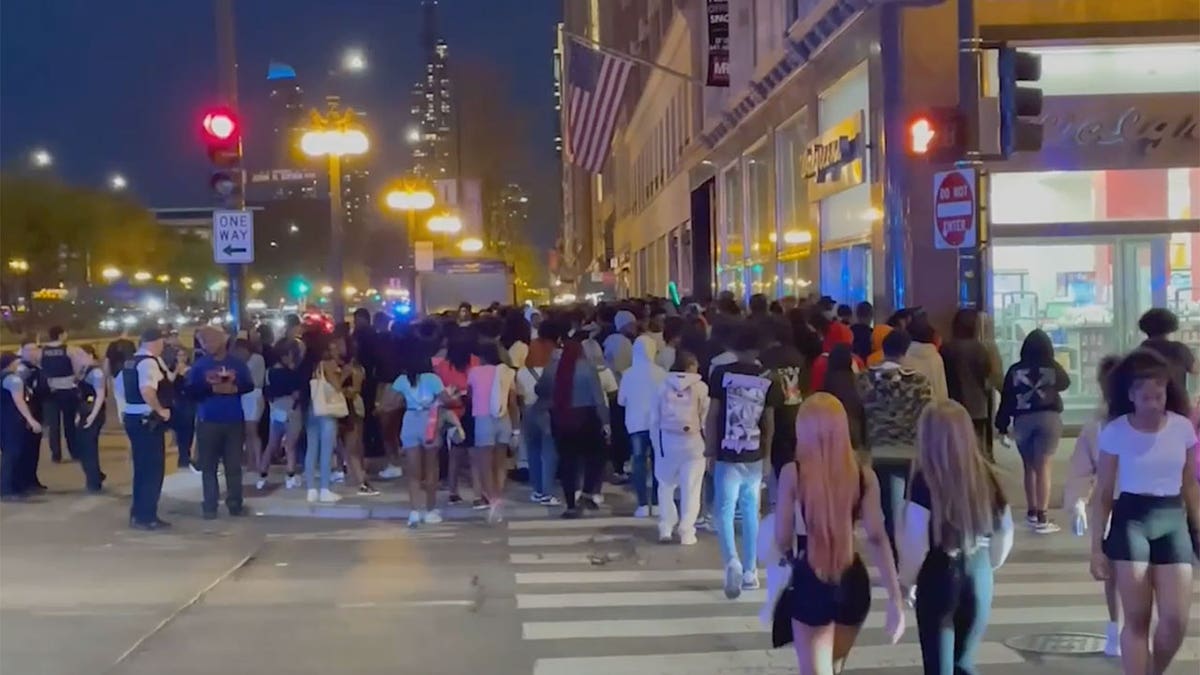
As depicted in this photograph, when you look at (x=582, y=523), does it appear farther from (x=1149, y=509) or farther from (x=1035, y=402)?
(x=1149, y=509)

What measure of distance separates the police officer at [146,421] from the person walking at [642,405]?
14.5 ft

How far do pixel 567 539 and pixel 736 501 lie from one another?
10.4 ft

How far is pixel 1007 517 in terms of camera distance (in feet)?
21.5

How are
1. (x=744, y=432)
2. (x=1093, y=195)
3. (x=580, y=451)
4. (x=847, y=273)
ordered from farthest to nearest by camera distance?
(x=847, y=273) → (x=1093, y=195) → (x=580, y=451) → (x=744, y=432)

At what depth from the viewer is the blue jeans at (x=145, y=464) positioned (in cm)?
1427

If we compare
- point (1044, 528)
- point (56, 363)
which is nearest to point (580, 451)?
point (1044, 528)

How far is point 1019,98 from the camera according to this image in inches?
507

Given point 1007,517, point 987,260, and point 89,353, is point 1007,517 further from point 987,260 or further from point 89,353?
point 89,353

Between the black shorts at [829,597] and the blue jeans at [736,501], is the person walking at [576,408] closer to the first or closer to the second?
the blue jeans at [736,501]

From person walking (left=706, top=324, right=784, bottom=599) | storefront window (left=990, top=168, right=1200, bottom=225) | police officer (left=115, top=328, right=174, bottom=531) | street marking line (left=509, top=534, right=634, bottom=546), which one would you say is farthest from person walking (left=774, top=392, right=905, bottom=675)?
storefront window (left=990, top=168, right=1200, bottom=225)

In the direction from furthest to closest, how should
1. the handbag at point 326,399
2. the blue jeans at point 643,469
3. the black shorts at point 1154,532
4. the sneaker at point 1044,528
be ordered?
the handbag at point 326,399
the blue jeans at point 643,469
the sneaker at point 1044,528
the black shorts at point 1154,532

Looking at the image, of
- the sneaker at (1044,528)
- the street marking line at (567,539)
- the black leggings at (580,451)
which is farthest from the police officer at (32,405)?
the sneaker at (1044,528)

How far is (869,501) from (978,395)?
672cm

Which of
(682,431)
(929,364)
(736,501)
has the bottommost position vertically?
(736,501)
